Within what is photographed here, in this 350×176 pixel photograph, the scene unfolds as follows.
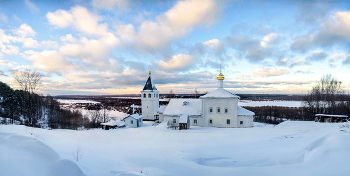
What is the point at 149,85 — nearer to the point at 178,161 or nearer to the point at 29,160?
the point at 178,161

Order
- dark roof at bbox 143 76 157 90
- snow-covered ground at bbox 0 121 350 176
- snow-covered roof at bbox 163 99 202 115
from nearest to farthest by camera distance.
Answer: snow-covered ground at bbox 0 121 350 176 → snow-covered roof at bbox 163 99 202 115 → dark roof at bbox 143 76 157 90

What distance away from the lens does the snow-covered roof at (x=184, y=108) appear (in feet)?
85.6

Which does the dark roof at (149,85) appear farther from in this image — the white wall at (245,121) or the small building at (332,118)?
the small building at (332,118)

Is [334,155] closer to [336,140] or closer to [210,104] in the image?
[336,140]

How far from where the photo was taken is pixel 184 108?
88.0ft

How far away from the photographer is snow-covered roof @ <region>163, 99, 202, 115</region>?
26.1 meters

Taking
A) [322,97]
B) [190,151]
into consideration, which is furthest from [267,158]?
[322,97]

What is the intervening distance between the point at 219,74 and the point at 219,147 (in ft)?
61.6

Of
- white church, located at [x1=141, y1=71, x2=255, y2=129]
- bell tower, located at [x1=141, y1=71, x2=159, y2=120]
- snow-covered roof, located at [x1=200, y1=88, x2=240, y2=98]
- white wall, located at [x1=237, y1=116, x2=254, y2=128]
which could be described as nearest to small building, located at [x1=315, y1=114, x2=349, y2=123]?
white church, located at [x1=141, y1=71, x2=255, y2=129]

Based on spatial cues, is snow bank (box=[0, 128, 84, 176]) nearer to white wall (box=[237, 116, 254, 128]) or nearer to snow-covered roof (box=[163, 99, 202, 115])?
snow-covered roof (box=[163, 99, 202, 115])

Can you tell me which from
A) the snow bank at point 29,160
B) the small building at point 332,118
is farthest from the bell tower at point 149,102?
the snow bank at point 29,160

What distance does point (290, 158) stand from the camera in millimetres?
7684

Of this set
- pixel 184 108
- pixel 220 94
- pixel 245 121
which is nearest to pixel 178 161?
pixel 220 94

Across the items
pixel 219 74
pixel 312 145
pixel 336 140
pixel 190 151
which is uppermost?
pixel 219 74
